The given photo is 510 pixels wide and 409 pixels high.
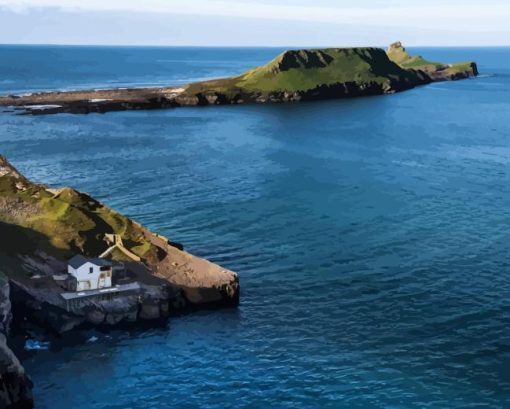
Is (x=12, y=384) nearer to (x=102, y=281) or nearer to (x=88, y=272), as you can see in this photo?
(x=88, y=272)

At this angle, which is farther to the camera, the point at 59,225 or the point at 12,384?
the point at 59,225

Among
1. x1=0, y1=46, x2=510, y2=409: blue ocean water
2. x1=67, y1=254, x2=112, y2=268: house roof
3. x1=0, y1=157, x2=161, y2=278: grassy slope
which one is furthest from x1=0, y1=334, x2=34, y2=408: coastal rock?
x1=0, y1=157, x2=161, y2=278: grassy slope

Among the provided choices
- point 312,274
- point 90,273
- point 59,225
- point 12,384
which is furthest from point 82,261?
point 312,274

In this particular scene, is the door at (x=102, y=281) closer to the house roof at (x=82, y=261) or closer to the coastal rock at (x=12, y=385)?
the house roof at (x=82, y=261)

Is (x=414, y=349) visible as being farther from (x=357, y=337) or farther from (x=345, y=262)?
(x=345, y=262)

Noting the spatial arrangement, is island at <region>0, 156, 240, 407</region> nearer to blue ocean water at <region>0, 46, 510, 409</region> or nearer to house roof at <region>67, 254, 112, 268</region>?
house roof at <region>67, 254, 112, 268</region>

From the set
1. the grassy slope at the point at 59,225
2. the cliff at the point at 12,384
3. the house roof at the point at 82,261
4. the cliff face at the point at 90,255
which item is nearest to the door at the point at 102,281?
the house roof at the point at 82,261
